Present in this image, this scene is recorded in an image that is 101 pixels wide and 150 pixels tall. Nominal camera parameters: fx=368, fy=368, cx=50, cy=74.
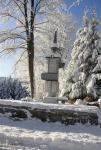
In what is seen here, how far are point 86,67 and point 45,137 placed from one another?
7006 mm

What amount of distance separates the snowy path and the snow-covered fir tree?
4672 mm

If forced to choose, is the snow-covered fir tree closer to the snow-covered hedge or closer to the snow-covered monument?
the snow-covered monument

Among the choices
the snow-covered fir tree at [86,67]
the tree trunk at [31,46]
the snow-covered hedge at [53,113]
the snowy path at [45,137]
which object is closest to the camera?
the snowy path at [45,137]

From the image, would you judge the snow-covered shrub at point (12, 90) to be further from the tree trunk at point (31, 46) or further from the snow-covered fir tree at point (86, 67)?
the snow-covered fir tree at point (86, 67)

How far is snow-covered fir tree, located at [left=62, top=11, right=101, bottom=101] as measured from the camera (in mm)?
13062

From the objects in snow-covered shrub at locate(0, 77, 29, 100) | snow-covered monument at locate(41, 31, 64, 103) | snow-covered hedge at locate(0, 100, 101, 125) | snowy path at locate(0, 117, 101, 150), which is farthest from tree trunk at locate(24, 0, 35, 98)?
snow-covered shrub at locate(0, 77, 29, 100)

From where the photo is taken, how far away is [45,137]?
22.7 feet

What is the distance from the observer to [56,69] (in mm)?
13703

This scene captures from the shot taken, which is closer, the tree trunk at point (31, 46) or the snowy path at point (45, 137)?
the snowy path at point (45, 137)

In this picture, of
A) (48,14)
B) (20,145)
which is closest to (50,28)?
(48,14)

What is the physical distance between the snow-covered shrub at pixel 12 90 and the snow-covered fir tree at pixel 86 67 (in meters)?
24.0

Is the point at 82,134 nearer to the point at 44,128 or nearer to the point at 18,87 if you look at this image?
the point at 44,128

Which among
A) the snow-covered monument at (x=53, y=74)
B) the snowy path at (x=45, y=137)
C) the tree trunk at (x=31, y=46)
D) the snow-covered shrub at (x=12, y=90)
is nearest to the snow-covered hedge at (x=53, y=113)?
the snowy path at (x=45, y=137)

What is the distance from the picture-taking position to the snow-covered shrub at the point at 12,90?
3822 cm
